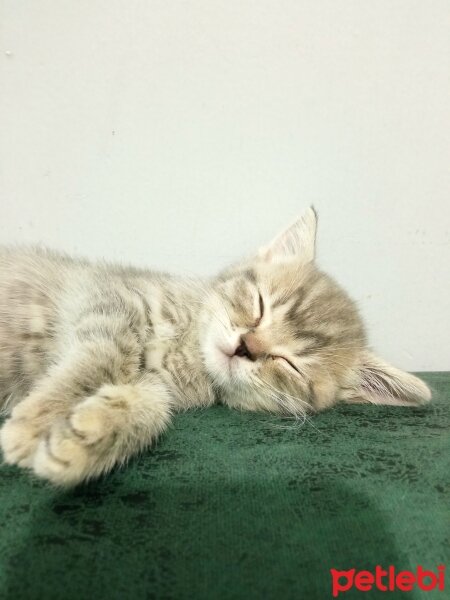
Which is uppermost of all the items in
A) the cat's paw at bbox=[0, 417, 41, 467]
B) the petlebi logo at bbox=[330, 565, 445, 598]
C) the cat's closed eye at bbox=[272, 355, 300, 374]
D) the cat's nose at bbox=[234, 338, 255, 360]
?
the cat's nose at bbox=[234, 338, 255, 360]

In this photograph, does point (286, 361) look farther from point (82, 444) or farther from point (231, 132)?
point (231, 132)

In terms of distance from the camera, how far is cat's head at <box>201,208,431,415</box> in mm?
1043

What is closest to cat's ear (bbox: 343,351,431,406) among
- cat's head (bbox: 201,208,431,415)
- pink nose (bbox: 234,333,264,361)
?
cat's head (bbox: 201,208,431,415)

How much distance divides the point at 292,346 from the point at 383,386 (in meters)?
0.28

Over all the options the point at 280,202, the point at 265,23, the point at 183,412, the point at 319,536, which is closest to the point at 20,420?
the point at 183,412

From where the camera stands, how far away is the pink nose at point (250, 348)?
40.7 inches

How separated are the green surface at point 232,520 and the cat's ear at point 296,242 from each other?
0.57 metres

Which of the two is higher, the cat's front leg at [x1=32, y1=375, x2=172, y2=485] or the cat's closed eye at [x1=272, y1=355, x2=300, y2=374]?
the cat's closed eye at [x1=272, y1=355, x2=300, y2=374]

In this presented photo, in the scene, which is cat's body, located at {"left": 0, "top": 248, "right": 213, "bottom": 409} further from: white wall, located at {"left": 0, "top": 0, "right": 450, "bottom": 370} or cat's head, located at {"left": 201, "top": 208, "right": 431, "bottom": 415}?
white wall, located at {"left": 0, "top": 0, "right": 450, "bottom": 370}

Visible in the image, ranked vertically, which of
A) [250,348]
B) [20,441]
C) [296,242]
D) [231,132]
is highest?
[231,132]

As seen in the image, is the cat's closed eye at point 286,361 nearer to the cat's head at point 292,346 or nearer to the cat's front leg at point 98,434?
the cat's head at point 292,346

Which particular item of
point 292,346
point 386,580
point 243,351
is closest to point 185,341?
point 243,351

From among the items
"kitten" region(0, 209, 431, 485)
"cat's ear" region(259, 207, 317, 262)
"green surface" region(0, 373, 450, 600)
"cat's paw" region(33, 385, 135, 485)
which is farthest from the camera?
"cat's ear" region(259, 207, 317, 262)

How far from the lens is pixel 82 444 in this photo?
2.34 feet
